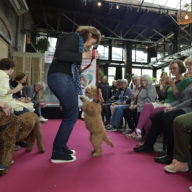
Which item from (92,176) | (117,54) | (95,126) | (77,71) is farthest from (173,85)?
(117,54)

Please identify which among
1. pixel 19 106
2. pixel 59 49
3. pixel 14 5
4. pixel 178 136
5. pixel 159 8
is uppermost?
pixel 159 8

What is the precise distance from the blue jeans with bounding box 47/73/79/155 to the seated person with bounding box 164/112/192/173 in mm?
1012

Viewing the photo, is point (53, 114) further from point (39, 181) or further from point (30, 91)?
point (39, 181)

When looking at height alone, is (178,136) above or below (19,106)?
below

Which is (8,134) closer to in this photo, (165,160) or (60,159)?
(60,159)

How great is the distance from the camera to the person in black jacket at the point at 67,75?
1.51m

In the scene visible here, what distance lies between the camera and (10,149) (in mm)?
1422

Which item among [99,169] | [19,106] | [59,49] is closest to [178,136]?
[99,169]

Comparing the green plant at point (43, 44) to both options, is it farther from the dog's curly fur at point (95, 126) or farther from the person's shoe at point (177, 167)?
the person's shoe at point (177, 167)

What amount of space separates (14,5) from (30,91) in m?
2.90

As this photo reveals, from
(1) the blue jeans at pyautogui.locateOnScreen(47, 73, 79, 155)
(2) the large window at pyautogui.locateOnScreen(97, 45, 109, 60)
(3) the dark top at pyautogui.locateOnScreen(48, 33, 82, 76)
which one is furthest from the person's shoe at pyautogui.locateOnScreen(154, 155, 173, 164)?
(2) the large window at pyautogui.locateOnScreen(97, 45, 109, 60)

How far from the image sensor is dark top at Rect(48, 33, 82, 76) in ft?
4.90

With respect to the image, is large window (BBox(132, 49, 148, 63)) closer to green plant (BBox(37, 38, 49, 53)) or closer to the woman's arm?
green plant (BBox(37, 38, 49, 53))

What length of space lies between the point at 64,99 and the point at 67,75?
24 cm
